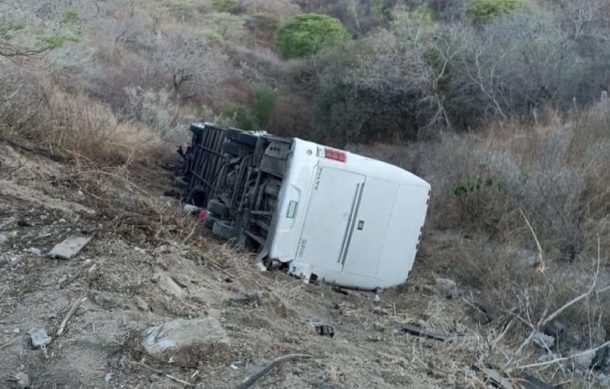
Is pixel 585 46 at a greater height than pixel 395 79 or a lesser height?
greater

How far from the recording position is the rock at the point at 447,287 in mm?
8930

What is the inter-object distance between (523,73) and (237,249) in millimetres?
12597

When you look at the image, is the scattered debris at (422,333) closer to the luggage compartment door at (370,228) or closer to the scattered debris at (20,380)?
the luggage compartment door at (370,228)

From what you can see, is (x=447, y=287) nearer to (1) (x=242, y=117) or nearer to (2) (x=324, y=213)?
(2) (x=324, y=213)

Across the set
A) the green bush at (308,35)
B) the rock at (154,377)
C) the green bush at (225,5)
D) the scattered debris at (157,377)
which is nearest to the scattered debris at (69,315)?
the scattered debris at (157,377)

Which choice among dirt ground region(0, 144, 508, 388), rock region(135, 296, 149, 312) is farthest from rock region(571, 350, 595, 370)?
rock region(135, 296, 149, 312)

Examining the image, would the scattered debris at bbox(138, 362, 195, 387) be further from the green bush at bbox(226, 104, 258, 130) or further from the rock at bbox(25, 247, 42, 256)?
the green bush at bbox(226, 104, 258, 130)

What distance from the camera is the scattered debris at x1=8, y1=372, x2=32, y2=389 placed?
152 inches

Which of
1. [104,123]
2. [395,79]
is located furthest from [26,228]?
[395,79]

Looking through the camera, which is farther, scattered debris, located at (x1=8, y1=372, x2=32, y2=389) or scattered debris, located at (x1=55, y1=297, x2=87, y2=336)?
scattered debris, located at (x1=55, y1=297, x2=87, y2=336)

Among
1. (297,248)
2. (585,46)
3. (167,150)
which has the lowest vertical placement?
(167,150)

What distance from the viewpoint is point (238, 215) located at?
27.4 feet

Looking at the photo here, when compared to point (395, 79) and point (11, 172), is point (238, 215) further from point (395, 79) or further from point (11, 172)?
point (395, 79)

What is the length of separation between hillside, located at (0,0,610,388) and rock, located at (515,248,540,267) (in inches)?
2.0
